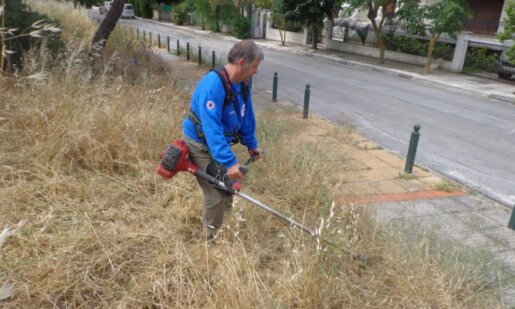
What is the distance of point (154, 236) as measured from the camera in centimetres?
302

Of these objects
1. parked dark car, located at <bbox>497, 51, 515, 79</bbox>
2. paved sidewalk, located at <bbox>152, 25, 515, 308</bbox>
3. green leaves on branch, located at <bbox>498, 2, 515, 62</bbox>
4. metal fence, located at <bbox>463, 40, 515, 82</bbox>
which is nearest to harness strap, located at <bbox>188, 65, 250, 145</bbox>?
paved sidewalk, located at <bbox>152, 25, 515, 308</bbox>

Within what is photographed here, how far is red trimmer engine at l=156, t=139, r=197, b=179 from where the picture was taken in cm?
275

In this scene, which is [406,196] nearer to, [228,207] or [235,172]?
[228,207]

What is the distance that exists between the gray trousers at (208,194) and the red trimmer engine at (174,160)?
0.30 ft

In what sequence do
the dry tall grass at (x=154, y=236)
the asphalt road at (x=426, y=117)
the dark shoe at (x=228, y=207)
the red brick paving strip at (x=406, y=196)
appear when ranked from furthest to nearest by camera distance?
the asphalt road at (x=426, y=117), the red brick paving strip at (x=406, y=196), the dark shoe at (x=228, y=207), the dry tall grass at (x=154, y=236)

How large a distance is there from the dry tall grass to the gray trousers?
13 centimetres

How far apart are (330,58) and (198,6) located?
56.7ft

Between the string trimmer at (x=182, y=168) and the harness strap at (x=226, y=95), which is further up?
the harness strap at (x=226, y=95)

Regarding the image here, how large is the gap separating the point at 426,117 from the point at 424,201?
4925 millimetres

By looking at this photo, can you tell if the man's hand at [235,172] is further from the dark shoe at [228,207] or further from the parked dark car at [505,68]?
the parked dark car at [505,68]

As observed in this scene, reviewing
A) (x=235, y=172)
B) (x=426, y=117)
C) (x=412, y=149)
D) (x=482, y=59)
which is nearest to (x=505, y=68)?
(x=482, y=59)

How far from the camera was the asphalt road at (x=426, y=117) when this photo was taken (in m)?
6.05

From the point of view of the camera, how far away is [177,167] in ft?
9.17

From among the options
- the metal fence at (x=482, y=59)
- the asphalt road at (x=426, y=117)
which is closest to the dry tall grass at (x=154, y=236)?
the asphalt road at (x=426, y=117)
